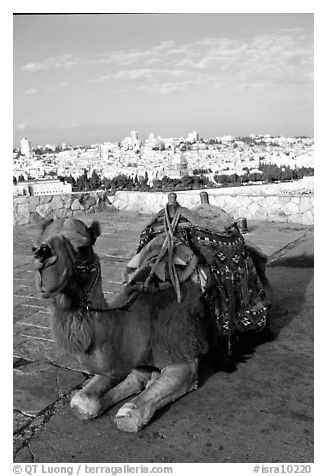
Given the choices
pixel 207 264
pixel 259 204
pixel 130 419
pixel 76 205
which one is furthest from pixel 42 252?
pixel 76 205

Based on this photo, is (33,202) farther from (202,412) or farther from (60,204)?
(202,412)

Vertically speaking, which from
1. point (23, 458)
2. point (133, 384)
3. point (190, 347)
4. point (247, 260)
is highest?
point (247, 260)

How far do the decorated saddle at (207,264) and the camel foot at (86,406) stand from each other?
0.73 meters

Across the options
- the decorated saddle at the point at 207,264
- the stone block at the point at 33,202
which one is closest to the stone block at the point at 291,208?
the stone block at the point at 33,202

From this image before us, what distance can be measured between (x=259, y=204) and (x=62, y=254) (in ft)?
27.9

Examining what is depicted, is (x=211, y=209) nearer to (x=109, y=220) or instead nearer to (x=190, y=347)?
(x=190, y=347)

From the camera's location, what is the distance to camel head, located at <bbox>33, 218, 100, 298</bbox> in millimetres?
2445

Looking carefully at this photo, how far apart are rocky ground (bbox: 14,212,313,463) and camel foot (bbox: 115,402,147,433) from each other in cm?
5

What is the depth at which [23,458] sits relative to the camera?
9.34 feet

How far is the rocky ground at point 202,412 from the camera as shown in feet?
9.33

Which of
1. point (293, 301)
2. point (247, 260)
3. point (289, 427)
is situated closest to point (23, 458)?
point (289, 427)

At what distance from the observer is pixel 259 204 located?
1062cm
